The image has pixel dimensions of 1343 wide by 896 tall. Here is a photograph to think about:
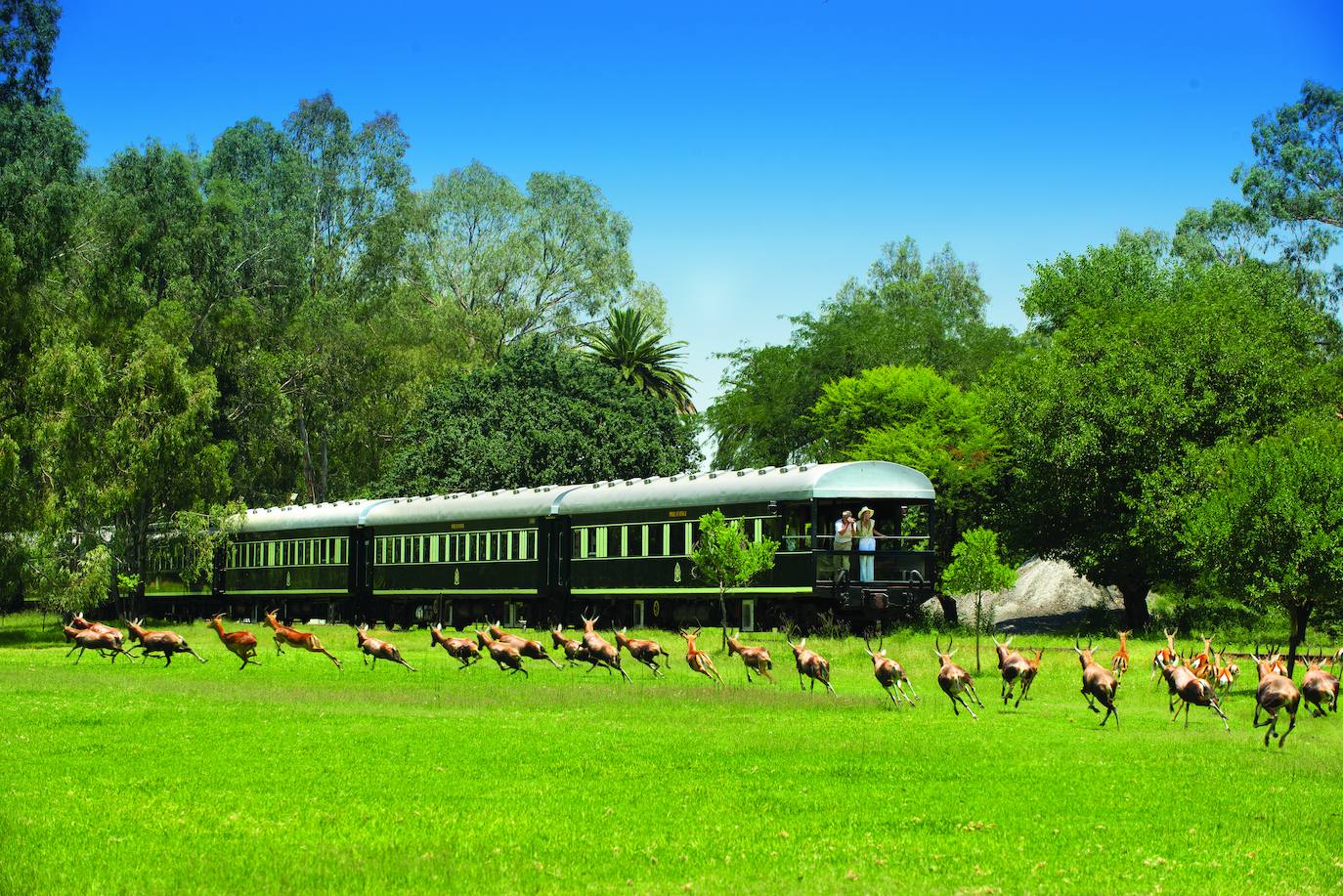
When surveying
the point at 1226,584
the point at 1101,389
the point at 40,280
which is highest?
the point at 40,280

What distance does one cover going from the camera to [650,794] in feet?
48.8

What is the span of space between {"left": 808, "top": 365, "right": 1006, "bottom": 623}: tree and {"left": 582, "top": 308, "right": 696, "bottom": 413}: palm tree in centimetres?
2726

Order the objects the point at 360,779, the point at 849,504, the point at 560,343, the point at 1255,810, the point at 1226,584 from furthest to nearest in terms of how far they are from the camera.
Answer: the point at 560,343 → the point at 849,504 → the point at 1226,584 → the point at 360,779 → the point at 1255,810

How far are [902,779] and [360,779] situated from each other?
5.16 meters

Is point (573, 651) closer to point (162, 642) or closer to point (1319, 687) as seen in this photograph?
point (162, 642)

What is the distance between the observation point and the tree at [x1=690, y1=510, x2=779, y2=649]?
3625cm

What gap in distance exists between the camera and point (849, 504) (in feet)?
125

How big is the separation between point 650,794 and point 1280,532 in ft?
55.6

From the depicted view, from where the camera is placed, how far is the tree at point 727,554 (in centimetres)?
3625

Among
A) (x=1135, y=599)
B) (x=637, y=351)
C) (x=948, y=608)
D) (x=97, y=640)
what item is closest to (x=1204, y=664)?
(x=97, y=640)

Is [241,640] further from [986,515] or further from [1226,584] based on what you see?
[986,515]

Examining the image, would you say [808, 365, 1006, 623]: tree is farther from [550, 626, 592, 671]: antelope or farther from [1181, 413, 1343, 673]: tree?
[550, 626, 592, 671]: antelope

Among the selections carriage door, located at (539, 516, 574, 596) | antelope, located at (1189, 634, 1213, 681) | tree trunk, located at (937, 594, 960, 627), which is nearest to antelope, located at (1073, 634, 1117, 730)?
antelope, located at (1189, 634, 1213, 681)

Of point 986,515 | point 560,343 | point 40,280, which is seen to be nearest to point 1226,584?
point 986,515
